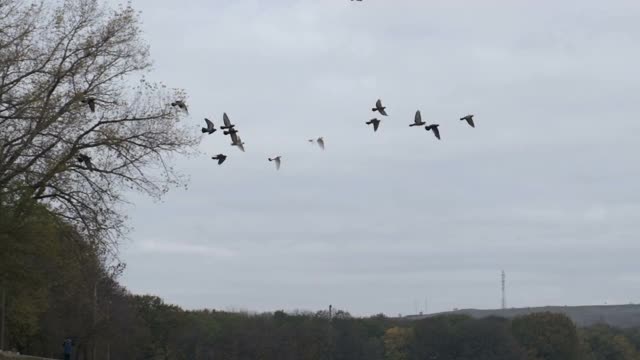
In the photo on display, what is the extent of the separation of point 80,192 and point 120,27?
15.8 feet

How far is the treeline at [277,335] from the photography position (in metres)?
73.8

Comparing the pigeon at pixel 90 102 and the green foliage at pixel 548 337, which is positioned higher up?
the pigeon at pixel 90 102

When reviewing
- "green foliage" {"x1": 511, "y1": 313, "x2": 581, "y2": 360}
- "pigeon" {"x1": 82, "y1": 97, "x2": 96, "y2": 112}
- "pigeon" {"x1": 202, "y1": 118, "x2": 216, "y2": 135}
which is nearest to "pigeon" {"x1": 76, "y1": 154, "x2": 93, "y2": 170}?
"pigeon" {"x1": 82, "y1": 97, "x2": 96, "y2": 112}

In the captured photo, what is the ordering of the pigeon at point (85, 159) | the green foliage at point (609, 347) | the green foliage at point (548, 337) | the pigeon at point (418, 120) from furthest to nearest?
the green foliage at point (609, 347) → the green foliage at point (548, 337) → the pigeon at point (85, 159) → the pigeon at point (418, 120)

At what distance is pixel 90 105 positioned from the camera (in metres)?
32.3

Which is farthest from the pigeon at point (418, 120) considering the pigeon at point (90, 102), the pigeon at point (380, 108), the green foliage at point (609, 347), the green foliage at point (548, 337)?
the green foliage at point (609, 347)

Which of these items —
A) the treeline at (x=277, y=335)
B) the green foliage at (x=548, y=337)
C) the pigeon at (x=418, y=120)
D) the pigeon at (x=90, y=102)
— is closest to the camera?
the pigeon at (x=418, y=120)

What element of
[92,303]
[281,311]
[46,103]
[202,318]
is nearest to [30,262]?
[46,103]

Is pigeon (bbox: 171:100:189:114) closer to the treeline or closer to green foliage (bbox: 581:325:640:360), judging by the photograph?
the treeline

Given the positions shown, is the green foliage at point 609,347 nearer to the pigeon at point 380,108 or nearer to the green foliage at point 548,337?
the green foliage at point 548,337

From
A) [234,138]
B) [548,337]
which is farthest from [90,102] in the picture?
[548,337]

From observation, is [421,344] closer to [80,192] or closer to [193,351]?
[193,351]

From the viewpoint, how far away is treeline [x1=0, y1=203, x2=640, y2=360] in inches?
2906

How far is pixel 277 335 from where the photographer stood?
13062 centimetres
